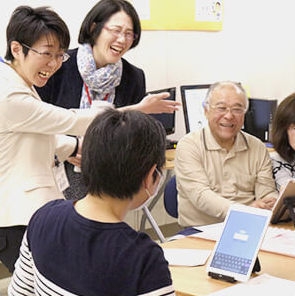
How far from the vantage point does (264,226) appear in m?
1.87

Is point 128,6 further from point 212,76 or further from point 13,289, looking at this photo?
point 212,76

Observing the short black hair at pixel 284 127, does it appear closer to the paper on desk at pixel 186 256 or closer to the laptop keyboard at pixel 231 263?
the paper on desk at pixel 186 256

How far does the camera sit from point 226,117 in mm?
2811

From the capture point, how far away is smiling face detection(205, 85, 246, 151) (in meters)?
2.82

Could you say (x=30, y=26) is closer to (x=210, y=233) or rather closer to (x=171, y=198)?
(x=210, y=233)

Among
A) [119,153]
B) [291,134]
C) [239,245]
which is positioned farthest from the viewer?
[291,134]

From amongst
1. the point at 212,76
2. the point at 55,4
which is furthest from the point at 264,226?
the point at 212,76

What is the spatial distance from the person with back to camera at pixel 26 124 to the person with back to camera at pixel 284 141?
1099 mm

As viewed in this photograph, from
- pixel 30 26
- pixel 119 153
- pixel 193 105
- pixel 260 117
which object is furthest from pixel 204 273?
pixel 260 117

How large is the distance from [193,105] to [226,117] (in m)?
1.72

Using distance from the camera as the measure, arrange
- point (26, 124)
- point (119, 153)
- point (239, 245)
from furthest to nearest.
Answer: point (26, 124) → point (239, 245) → point (119, 153)

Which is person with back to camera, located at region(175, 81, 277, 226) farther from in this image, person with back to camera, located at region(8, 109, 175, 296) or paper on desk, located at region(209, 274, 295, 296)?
person with back to camera, located at region(8, 109, 175, 296)

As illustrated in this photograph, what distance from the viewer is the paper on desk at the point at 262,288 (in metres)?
1.74

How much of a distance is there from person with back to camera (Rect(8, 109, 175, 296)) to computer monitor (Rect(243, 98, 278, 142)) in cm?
345
